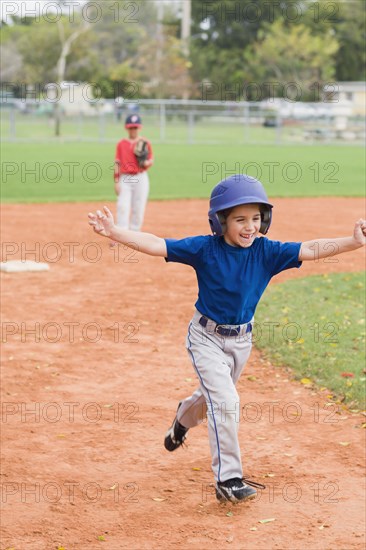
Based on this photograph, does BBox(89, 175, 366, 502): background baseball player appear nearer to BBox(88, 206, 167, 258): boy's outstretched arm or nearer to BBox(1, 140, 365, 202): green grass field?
BBox(88, 206, 167, 258): boy's outstretched arm

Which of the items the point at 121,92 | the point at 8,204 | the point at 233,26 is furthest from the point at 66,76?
the point at 8,204

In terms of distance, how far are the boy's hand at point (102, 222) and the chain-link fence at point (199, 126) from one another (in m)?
35.0

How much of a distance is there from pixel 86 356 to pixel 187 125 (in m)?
36.3

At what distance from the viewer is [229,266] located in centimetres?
511

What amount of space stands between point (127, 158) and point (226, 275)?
903cm

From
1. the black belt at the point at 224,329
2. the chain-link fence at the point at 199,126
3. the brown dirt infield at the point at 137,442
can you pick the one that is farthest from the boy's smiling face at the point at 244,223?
the chain-link fence at the point at 199,126

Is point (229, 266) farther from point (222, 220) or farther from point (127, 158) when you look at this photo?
point (127, 158)

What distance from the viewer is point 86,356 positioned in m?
8.40

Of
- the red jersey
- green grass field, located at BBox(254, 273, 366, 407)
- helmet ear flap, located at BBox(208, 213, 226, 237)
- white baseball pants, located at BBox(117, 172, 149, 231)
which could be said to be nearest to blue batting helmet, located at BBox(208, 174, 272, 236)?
helmet ear flap, located at BBox(208, 213, 226, 237)

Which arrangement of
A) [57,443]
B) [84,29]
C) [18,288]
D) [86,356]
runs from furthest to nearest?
[84,29] → [18,288] → [86,356] → [57,443]

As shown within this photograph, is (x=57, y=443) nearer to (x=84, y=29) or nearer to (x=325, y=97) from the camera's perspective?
(x=84, y=29)

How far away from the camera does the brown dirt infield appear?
189 inches

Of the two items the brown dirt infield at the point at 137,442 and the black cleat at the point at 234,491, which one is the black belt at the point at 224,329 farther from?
the brown dirt infield at the point at 137,442

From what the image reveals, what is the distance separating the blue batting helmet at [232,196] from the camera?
493 centimetres
